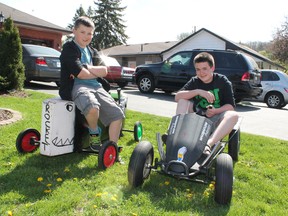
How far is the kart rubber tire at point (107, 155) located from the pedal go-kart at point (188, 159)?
0.51m

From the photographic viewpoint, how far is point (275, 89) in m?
13.1

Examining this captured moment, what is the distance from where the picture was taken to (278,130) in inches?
274

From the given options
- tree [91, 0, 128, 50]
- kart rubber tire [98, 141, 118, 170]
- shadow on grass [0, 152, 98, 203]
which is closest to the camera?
shadow on grass [0, 152, 98, 203]

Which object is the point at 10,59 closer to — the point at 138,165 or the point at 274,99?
the point at 138,165

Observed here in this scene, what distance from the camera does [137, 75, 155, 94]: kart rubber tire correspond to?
12.2 m

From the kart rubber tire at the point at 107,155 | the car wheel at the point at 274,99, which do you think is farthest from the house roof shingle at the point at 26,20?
the kart rubber tire at the point at 107,155

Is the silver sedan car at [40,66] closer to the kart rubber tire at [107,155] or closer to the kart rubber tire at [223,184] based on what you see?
the kart rubber tire at [107,155]

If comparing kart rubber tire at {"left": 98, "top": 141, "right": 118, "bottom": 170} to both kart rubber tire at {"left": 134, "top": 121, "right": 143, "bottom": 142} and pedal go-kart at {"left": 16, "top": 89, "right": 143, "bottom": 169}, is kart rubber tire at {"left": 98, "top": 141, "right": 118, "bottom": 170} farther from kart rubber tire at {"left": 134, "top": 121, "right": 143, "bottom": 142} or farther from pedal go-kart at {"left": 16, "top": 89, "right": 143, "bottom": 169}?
kart rubber tire at {"left": 134, "top": 121, "right": 143, "bottom": 142}

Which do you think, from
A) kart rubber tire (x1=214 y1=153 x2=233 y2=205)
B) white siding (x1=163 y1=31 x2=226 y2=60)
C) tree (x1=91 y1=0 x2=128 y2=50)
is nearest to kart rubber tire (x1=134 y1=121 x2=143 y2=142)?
kart rubber tire (x1=214 y1=153 x2=233 y2=205)

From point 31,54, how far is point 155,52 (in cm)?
2169

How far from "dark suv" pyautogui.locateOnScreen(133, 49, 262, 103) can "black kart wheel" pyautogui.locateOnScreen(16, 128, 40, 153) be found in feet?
24.4

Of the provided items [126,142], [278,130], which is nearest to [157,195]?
[126,142]

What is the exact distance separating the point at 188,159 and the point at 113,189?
2.61ft

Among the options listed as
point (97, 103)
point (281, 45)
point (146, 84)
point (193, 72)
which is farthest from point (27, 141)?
point (281, 45)
